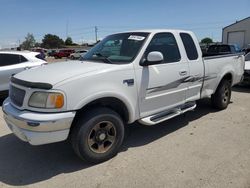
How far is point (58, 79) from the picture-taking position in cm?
362

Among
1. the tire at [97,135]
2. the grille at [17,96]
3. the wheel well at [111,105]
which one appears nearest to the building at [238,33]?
the wheel well at [111,105]

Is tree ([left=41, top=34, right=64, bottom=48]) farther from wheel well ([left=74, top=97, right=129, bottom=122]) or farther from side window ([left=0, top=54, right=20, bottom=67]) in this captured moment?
wheel well ([left=74, top=97, right=129, bottom=122])

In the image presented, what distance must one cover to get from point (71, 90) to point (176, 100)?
227 cm

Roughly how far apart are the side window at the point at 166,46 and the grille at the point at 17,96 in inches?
81.8

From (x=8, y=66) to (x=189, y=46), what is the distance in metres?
5.43

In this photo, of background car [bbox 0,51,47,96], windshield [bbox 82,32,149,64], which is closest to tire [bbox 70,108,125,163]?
windshield [bbox 82,32,149,64]

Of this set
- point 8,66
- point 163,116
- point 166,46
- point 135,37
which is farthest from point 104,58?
point 8,66

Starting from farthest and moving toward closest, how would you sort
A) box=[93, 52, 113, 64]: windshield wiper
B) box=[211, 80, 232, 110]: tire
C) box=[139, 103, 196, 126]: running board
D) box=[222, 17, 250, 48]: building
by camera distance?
box=[222, 17, 250, 48]: building, box=[211, 80, 232, 110]: tire, box=[139, 103, 196, 126]: running board, box=[93, 52, 113, 64]: windshield wiper

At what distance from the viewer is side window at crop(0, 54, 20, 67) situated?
26.7ft

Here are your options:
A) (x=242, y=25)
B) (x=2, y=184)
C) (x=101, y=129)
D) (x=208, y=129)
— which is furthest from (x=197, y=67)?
(x=242, y=25)

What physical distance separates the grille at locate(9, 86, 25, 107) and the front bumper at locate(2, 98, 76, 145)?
0.63 ft

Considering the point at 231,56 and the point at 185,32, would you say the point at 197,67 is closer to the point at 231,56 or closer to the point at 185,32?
the point at 185,32

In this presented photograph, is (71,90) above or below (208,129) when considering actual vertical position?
above

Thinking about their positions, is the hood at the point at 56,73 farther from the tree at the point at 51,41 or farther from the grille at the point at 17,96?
the tree at the point at 51,41
